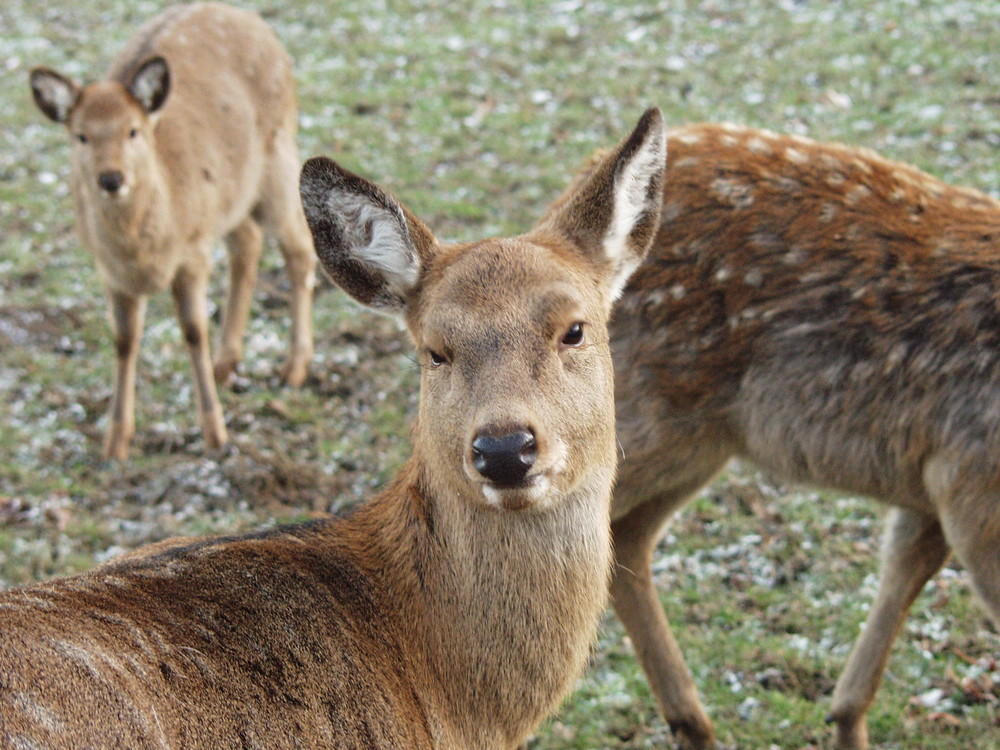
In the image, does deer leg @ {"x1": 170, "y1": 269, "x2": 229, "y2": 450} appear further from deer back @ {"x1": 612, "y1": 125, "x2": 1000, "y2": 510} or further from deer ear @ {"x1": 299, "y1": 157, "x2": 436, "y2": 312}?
deer ear @ {"x1": 299, "y1": 157, "x2": 436, "y2": 312}

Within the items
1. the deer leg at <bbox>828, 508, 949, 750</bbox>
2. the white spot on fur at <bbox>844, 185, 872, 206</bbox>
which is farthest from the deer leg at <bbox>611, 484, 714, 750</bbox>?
the white spot on fur at <bbox>844, 185, 872, 206</bbox>

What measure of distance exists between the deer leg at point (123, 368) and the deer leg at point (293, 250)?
3.09 ft

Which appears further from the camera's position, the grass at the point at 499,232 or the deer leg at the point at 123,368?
the deer leg at the point at 123,368

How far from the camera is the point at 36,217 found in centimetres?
886

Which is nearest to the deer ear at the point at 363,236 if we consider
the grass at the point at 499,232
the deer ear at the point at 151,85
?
the grass at the point at 499,232

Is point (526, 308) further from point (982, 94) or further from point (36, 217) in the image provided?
point (982, 94)

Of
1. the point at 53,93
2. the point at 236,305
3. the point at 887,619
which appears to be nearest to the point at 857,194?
the point at 887,619

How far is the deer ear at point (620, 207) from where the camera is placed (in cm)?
341

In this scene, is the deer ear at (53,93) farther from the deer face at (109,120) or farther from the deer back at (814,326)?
the deer back at (814,326)

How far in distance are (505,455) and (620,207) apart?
1026 millimetres

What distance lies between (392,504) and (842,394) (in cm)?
167

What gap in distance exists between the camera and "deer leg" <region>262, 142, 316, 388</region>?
7234mm

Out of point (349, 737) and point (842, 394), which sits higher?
point (842, 394)

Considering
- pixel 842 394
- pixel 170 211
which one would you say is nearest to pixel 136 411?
pixel 170 211
